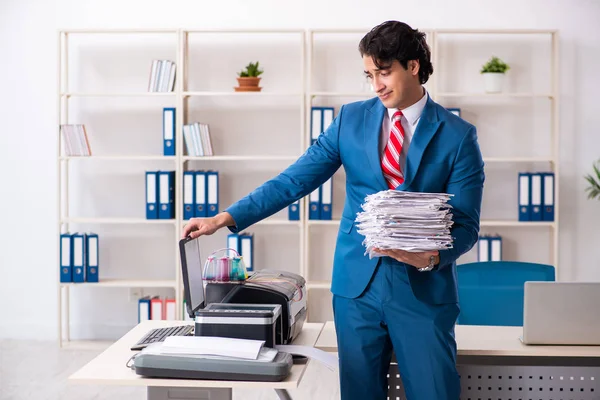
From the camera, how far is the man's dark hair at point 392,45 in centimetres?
201

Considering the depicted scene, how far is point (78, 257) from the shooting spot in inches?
195

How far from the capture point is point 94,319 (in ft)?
17.4

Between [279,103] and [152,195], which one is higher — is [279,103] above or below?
above

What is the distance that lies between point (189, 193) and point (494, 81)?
2.01m

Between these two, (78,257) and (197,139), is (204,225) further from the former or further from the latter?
(78,257)

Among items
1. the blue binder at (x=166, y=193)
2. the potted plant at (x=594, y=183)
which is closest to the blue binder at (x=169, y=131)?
the blue binder at (x=166, y=193)

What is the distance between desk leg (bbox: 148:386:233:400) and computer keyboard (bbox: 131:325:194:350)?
0.22m

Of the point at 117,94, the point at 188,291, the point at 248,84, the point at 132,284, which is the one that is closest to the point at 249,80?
the point at 248,84

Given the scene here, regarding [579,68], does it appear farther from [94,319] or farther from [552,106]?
[94,319]

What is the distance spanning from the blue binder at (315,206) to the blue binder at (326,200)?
2 cm

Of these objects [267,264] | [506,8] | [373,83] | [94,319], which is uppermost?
[506,8]

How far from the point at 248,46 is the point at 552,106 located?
77.7 inches

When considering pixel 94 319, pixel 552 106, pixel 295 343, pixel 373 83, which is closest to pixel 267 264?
pixel 94 319

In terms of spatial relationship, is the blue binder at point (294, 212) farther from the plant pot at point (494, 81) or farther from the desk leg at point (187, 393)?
the desk leg at point (187, 393)
